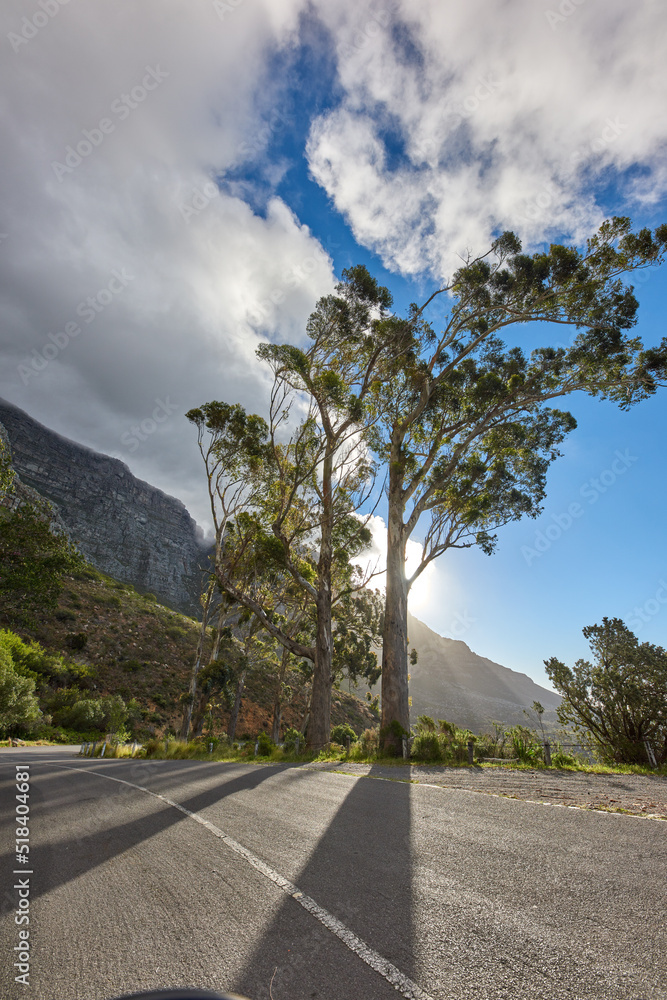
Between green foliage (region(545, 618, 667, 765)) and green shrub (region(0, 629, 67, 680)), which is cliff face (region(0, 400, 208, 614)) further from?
green foliage (region(545, 618, 667, 765))

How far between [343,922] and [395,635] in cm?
1329

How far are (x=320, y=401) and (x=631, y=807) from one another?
15.7m

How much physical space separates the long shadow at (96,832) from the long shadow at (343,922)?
169 cm

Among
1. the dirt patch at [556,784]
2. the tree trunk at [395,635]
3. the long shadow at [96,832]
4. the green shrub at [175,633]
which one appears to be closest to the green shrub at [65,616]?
the green shrub at [175,633]

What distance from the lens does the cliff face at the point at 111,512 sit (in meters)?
108

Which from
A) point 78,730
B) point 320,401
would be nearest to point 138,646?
point 78,730

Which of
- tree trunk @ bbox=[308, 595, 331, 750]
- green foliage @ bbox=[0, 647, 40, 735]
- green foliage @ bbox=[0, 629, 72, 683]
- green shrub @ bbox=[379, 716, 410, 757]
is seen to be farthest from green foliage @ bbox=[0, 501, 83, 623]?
green shrub @ bbox=[379, 716, 410, 757]

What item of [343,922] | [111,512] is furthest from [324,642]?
[111,512]

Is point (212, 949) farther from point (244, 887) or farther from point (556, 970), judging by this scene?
point (556, 970)

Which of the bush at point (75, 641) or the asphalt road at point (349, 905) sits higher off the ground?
the bush at point (75, 641)

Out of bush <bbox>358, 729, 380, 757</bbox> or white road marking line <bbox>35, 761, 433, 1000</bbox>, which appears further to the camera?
Answer: bush <bbox>358, 729, 380, 757</bbox>

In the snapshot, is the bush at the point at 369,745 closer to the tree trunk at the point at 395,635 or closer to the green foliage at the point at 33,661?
the tree trunk at the point at 395,635

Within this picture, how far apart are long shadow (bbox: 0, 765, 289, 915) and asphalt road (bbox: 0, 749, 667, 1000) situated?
3 centimetres

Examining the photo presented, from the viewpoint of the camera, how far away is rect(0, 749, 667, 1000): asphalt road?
6.08 feet
